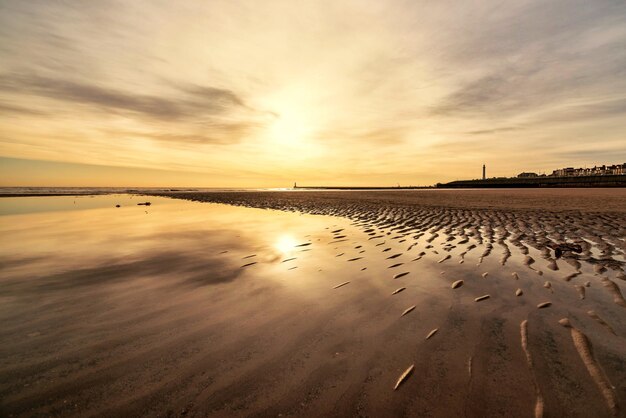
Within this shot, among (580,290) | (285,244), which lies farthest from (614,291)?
(285,244)

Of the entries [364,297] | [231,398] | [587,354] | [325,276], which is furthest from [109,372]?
[587,354]

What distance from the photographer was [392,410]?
2.43m

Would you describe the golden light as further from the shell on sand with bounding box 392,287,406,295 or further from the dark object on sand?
the dark object on sand

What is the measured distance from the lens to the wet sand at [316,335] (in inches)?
101

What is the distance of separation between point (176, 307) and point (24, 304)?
8.24 feet

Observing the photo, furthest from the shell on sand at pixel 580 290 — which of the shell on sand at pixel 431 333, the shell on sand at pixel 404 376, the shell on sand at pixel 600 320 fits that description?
the shell on sand at pixel 404 376

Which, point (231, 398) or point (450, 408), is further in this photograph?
point (231, 398)

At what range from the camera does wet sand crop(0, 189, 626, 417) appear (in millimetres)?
2576

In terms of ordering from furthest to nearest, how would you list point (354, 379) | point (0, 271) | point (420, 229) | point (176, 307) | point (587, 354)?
point (420, 229) < point (0, 271) < point (176, 307) < point (587, 354) < point (354, 379)

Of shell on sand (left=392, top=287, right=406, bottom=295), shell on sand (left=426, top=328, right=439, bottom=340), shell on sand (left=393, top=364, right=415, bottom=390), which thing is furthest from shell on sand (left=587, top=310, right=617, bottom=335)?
shell on sand (left=393, top=364, right=415, bottom=390)

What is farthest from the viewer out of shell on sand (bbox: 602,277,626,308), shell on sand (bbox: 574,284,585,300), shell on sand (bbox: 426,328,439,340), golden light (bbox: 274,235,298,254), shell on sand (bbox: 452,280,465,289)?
golden light (bbox: 274,235,298,254)

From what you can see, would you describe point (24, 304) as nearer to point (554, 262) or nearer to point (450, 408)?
point (450, 408)

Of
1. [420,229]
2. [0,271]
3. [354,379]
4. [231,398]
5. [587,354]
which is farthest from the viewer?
[420,229]

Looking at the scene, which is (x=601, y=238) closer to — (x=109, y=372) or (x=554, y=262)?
(x=554, y=262)
